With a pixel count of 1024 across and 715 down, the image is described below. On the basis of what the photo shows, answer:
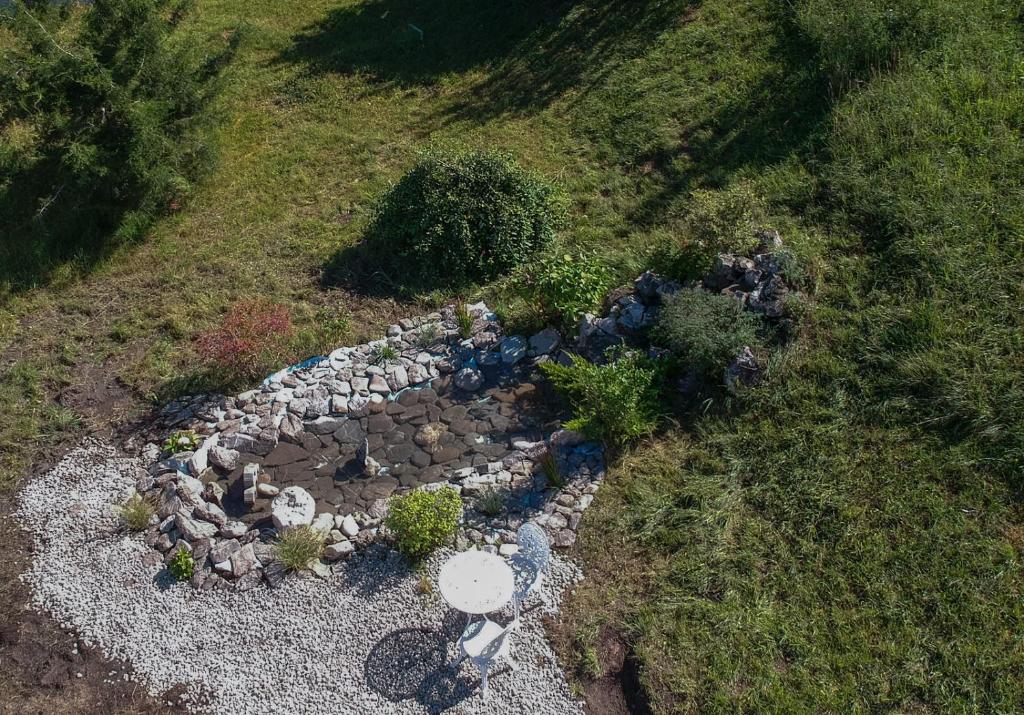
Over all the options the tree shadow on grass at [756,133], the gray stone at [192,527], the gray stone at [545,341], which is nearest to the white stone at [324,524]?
the gray stone at [192,527]

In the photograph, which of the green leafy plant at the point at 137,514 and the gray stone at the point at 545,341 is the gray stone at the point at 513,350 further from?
the green leafy plant at the point at 137,514

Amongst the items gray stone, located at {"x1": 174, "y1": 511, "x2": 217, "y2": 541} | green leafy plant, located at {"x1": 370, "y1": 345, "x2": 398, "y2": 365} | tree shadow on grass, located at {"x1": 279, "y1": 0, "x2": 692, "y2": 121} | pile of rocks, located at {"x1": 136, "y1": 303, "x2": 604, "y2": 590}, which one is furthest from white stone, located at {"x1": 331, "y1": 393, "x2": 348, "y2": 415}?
tree shadow on grass, located at {"x1": 279, "y1": 0, "x2": 692, "y2": 121}

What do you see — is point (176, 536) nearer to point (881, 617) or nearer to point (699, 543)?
point (699, 543)

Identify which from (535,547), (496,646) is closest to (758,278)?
(535,547)

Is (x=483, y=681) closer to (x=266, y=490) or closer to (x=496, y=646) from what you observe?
(x=496, y=646)

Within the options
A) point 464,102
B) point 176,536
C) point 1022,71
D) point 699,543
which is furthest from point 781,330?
point 464,102

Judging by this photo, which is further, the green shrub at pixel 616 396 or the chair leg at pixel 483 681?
the green shrub at pixel 616 396
